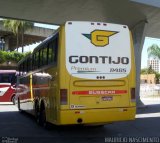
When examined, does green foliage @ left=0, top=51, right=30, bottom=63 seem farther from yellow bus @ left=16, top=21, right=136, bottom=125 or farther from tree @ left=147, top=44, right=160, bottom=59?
tree @ left=147, top=44, right=160, bottom=59

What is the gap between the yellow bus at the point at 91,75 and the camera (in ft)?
37.3

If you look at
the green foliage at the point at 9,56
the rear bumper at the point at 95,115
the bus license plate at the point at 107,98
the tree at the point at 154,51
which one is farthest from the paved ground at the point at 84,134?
the tree at the point at 154,51

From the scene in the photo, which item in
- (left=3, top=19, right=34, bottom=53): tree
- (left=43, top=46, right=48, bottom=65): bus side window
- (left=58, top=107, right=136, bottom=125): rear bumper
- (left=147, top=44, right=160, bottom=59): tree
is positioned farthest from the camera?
(left=147, top=44, right=160, bottom=59): tree

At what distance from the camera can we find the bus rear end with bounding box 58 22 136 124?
1137cm

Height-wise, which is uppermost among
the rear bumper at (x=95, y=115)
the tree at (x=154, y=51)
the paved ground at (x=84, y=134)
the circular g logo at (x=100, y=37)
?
the tree at (x=154, y=51)

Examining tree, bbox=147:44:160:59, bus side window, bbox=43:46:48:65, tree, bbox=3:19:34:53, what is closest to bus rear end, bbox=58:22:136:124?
bus side window, bbox=43:46:48:65

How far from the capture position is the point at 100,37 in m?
11.9

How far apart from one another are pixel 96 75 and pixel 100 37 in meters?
1.17

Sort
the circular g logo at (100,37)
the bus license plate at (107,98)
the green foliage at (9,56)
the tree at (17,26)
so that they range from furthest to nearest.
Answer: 1. the tree at (17,26)
2. the green foliage at (9,56)
3. the circular g logo at (100,37)
4. the bus license plate at (107,98)

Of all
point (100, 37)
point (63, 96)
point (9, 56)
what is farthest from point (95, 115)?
point (9, 56)

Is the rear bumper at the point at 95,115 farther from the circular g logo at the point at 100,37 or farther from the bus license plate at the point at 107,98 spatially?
the circular g logo at the point at 100,37

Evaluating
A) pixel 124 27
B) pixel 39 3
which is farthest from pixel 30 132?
pixel 39 3

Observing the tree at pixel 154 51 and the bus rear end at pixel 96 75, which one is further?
the tree at pixel 154 51

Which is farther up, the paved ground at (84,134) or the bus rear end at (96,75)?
the bus rear end at (96,75)
